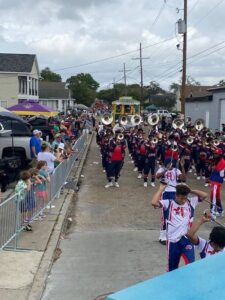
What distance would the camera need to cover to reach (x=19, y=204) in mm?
8398

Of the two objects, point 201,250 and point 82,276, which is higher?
point 201,250

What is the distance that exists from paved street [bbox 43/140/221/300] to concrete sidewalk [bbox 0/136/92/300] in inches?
6.3

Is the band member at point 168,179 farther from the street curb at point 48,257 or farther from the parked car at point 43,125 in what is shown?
the parked car at point 43,125

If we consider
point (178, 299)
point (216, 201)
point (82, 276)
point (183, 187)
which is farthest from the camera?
point (216, 201)

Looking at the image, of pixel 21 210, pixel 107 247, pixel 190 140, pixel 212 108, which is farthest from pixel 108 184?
pixel 212 108

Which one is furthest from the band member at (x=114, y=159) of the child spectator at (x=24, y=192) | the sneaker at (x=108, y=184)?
the child spectator at (x=24, y=192)

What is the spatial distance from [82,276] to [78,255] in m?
1.15

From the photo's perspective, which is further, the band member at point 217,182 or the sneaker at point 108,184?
the sneaker at point 108,184

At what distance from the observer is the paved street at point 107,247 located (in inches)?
275

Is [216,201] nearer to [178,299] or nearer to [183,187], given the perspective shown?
[183,187]

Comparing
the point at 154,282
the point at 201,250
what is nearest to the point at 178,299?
the point at 154,282

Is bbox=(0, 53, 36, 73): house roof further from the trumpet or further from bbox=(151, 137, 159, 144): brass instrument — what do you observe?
bbox=(151, 137, 159, 144): brass instrument

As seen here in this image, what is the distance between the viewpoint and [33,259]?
26.2 feet

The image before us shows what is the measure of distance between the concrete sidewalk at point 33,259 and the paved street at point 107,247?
0.16 meters
